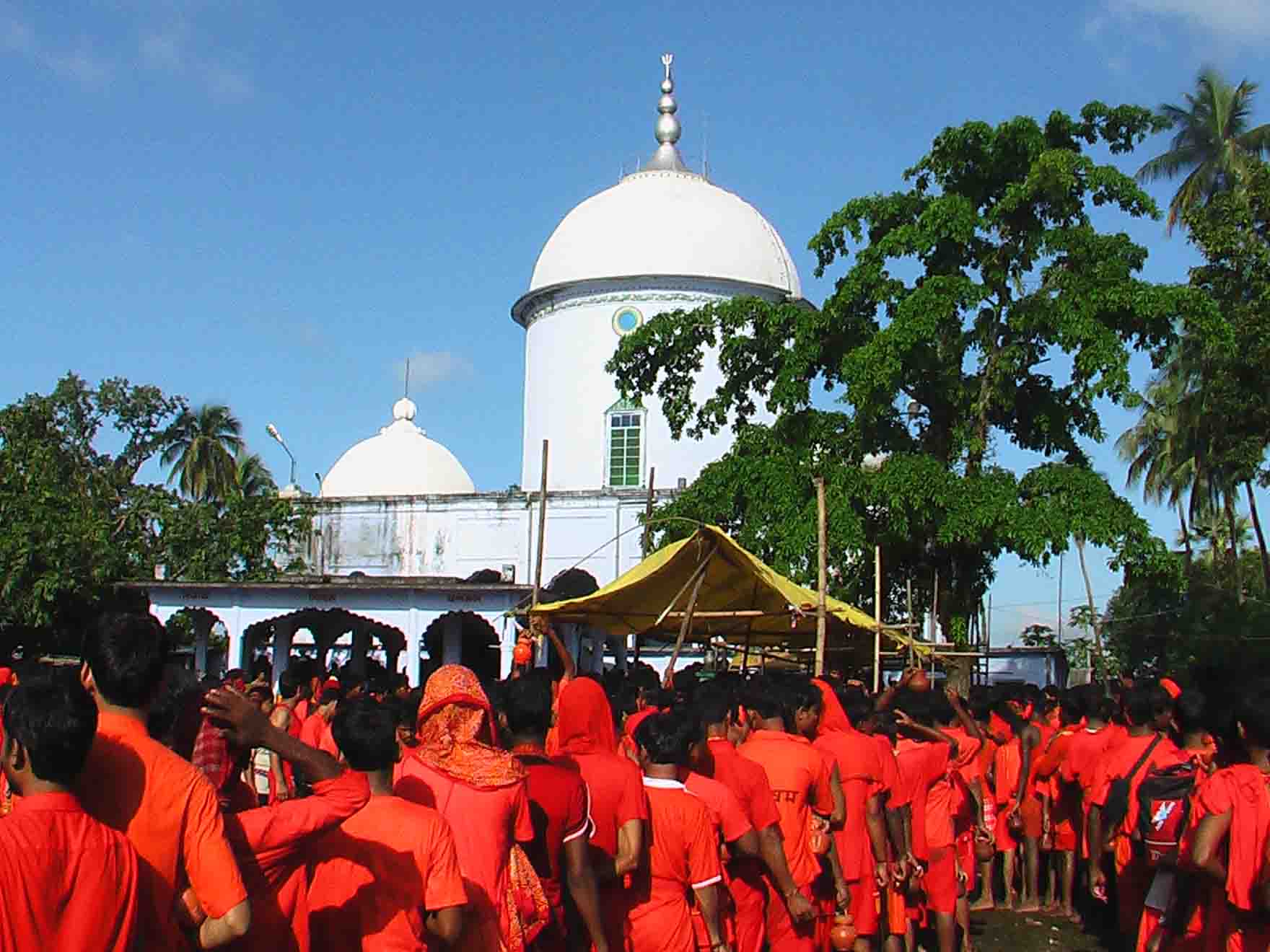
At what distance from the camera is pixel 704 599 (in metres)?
16.9

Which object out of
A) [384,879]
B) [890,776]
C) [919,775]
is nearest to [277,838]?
[384,879]

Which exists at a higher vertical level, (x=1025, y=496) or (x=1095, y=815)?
(x=1025, y=496)

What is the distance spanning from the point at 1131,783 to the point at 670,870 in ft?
10.9

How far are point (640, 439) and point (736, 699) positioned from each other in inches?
1082

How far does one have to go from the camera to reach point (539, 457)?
36.2 m

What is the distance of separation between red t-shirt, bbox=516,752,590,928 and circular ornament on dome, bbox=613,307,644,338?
30.1m

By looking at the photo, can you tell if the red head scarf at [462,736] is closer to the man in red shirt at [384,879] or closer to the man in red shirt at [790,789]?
the man in red shirt at [384,879]

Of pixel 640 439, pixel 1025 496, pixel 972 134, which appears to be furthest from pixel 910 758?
pixel 640 439

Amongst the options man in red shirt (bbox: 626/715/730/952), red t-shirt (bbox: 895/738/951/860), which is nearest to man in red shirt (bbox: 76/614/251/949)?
man in red shirt (bbox: 626/715/730/952)

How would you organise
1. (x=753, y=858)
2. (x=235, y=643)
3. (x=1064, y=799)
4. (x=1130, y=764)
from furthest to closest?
1. (x=235, y=643)
2. (x=1064, y=799)
3. (x=1130, y=764)
4. (x=753, y=858)

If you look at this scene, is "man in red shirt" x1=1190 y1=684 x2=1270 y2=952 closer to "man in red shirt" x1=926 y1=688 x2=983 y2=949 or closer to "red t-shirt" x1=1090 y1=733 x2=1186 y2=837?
"red t-shirt" x1=1090 y1=733 x2=1186 y2=837

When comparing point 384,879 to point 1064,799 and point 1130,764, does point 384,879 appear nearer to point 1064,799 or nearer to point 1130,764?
point 1130,764

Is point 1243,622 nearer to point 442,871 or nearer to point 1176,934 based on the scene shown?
point 1176,934

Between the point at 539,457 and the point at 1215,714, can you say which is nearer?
the point at 1215,714
